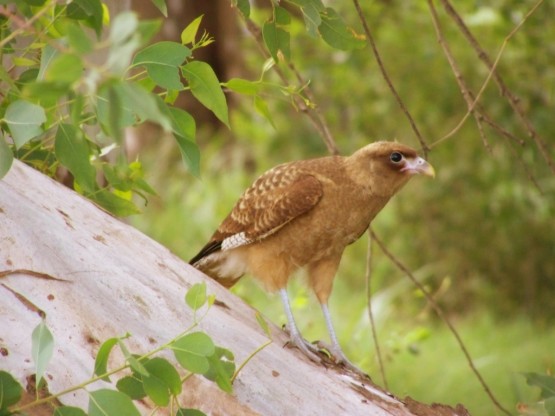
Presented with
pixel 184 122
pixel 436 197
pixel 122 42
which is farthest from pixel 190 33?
pixel 436 197

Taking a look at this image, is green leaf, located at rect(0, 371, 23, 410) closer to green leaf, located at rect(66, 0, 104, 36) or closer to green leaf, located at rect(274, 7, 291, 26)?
green leaf, located at rect(66, 0, 104, 36)

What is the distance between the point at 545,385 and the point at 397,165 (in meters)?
1.15

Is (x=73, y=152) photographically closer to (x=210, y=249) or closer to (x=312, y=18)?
(x=312, y=18)

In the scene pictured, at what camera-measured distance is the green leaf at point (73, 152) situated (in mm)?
2311

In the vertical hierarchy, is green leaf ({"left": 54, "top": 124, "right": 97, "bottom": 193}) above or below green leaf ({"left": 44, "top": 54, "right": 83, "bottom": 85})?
below

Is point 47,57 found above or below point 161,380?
above

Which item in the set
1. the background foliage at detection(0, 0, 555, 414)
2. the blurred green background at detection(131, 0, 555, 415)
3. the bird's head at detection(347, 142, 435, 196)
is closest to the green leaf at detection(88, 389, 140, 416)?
the bird's head at detection(347, 142, 435, 196)

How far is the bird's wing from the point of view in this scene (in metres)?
3.64

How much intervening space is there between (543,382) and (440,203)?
518 centimetres

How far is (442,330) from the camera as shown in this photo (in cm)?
778

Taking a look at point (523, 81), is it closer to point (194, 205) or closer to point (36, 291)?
point (194, 205)

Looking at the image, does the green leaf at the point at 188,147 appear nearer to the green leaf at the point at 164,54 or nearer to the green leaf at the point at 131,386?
the green leaf at the point at 164,54

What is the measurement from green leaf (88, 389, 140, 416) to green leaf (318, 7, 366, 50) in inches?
42.7

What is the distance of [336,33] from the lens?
2.65m
